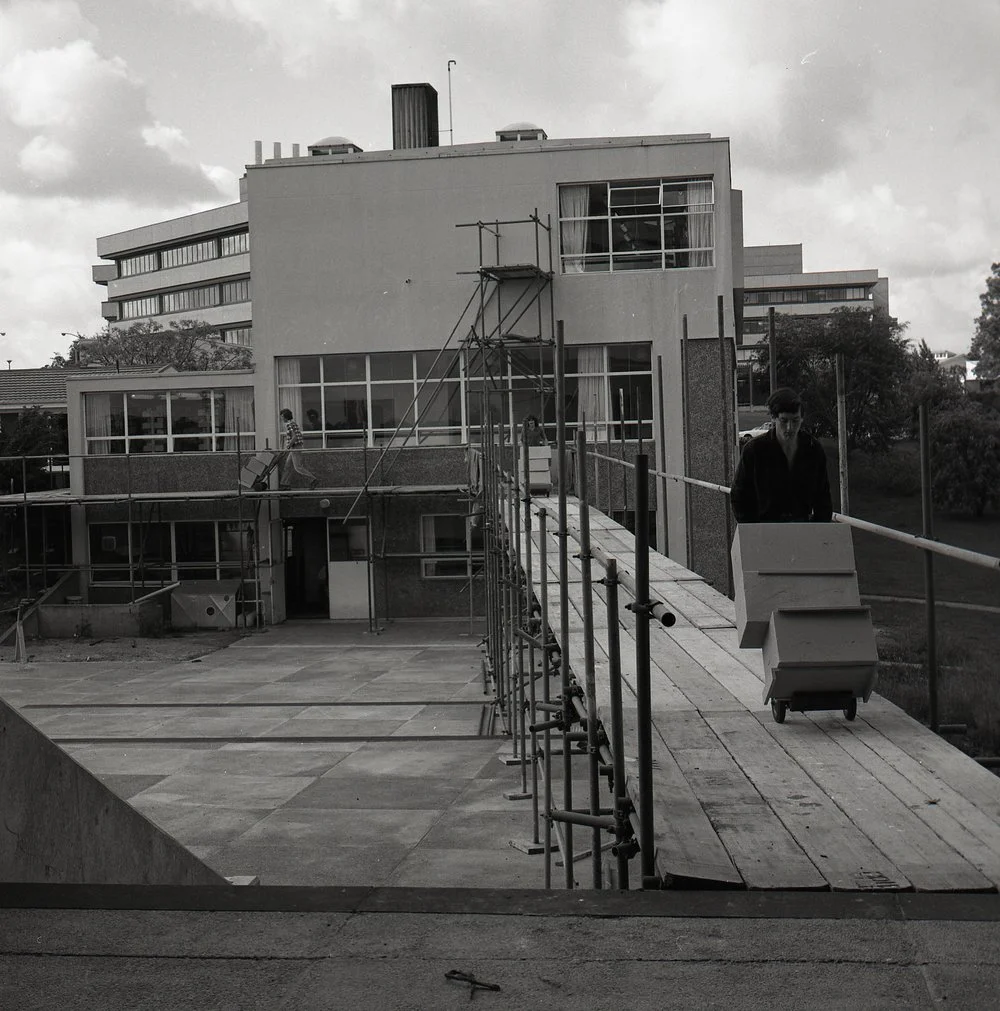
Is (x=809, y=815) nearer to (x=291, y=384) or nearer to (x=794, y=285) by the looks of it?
(x=291, y=384)

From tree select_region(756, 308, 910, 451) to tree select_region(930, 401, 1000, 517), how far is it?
241 inches

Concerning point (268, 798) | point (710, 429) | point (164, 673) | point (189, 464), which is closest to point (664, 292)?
point (710, 429)

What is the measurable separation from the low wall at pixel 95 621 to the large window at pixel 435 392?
5.08 meters

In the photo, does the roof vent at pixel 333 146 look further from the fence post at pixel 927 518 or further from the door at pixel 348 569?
the fence post at pixel 927 518

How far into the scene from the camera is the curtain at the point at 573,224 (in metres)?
26.8

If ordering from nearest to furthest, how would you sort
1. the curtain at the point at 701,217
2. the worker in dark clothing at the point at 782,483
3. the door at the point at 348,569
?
the worker in dark clothing at the point at 782,483, the curtain at the point at 701,217, the door at the point at 348,569

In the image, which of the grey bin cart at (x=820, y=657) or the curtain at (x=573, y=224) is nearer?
the grey bin cart at (x=820, y=657)

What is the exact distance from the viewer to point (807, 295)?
4830 inches

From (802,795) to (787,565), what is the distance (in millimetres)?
1445

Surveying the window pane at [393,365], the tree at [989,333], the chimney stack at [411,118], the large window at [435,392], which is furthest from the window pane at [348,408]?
the tree at [989,333]

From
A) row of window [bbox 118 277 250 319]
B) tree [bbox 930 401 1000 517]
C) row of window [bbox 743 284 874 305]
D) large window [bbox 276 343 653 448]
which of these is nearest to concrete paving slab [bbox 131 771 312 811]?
large window [bbox 276 343 653 448]

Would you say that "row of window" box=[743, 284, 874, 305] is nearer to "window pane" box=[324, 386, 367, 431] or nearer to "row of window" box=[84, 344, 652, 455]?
"row of window" box=[84, 344, 652, 455]

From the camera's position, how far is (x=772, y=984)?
3369 mm

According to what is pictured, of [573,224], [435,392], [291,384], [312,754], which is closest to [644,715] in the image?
[312,754]
